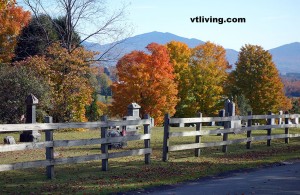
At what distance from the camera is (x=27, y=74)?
3466cm

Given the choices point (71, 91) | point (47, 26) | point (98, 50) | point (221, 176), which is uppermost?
point (47, 26)

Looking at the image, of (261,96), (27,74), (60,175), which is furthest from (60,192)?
(261,96)

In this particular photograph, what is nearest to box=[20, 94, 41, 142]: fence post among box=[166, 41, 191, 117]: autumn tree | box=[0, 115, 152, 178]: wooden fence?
box=[0, 115, 152, 178]: wooden fence

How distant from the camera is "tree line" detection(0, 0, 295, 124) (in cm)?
3584

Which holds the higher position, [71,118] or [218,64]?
[218,64]

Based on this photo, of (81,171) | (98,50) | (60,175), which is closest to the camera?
(60,175)

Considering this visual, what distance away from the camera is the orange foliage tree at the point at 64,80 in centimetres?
3722

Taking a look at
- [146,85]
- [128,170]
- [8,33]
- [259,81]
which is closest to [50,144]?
[128,170]

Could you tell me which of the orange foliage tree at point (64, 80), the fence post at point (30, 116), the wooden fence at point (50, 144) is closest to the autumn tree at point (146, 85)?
the orange foliage tree at point (64, 80)

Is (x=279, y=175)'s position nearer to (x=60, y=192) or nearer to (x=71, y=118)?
(x=60, y=192)

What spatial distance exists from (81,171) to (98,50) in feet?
96.0

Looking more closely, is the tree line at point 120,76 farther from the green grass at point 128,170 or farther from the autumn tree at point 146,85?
the green grass at point 128,170

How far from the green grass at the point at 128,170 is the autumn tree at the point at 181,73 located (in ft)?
158

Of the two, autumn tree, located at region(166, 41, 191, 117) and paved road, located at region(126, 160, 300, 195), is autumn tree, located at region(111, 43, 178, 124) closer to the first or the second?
autumn tree, located at region(166, 41, 191, 117)
